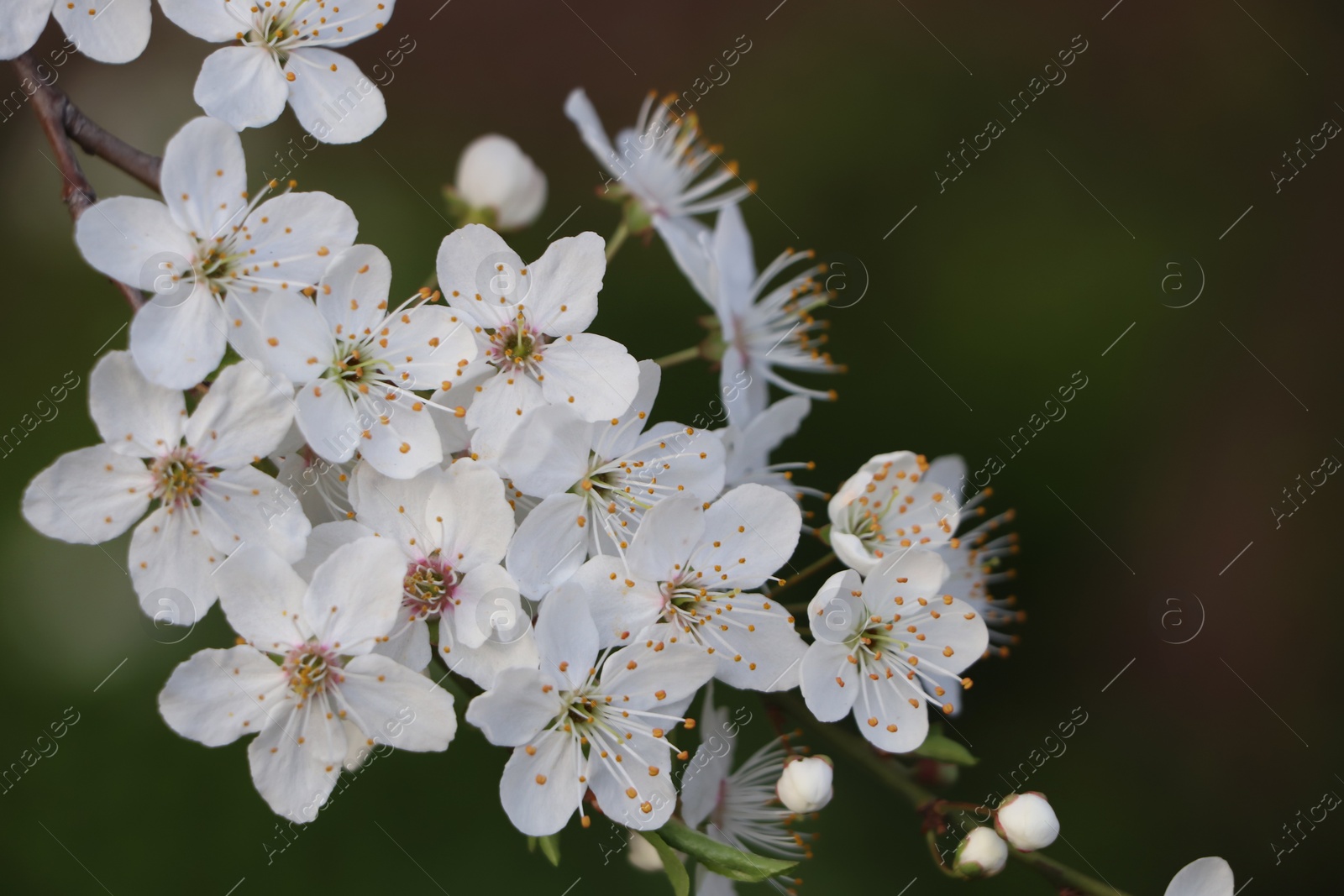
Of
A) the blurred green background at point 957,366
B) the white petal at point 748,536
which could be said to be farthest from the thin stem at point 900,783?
the blurred green background at point 957,366

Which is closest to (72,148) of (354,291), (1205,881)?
(354,291)

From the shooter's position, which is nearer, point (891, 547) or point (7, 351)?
point (891, 547)

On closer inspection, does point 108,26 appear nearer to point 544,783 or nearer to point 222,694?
point 222,694

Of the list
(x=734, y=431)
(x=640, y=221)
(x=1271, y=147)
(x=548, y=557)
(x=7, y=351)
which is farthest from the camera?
(x=1271, y=147)

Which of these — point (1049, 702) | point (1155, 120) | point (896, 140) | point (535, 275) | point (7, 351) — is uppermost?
point (1155, 120)

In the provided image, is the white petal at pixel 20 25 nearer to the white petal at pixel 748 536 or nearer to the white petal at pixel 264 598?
the white petal at pixel 264 598

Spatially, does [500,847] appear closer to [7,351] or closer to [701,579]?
[701,579]

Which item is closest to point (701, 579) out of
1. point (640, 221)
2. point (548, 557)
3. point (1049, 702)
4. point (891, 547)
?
point (548, 557)
